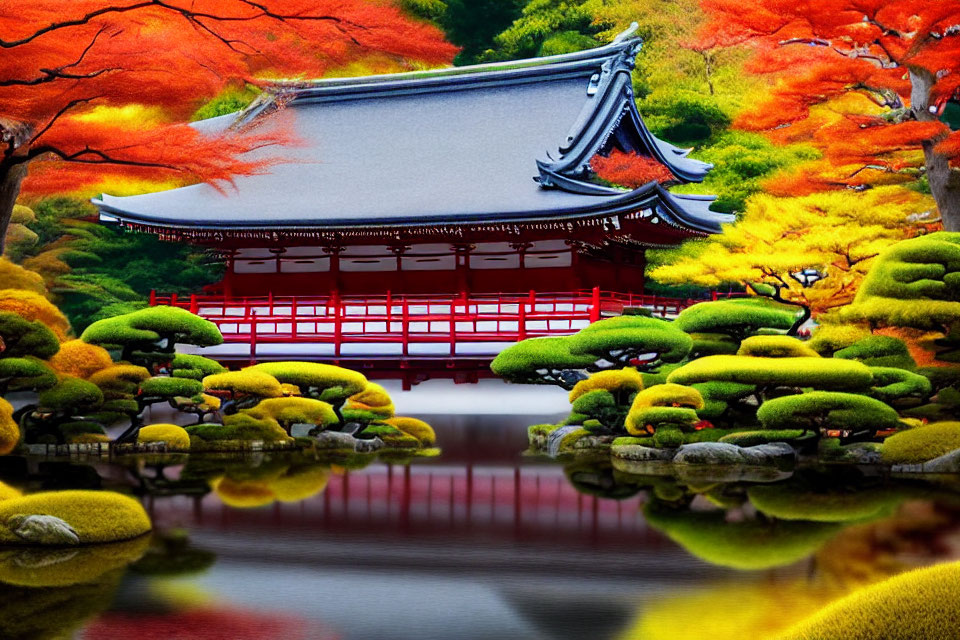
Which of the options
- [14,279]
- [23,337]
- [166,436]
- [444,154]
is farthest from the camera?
[444,154]

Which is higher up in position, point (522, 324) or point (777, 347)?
point (522, 324)

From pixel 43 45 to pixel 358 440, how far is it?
7672 mm

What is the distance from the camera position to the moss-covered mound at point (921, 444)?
547 inches

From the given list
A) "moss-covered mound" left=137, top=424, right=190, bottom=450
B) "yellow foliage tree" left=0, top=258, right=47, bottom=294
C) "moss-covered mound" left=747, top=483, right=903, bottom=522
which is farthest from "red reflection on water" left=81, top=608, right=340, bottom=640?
"yellow foliage tree" left=0, top=258, right=47, bottom=294

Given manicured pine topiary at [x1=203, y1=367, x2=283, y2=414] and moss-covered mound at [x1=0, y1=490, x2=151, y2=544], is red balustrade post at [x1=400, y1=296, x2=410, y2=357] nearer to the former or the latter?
manicured pine topiary at [x1=203, y1=367, x2=283, y2=414]

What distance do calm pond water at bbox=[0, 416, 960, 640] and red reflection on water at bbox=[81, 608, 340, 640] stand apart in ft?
0.07

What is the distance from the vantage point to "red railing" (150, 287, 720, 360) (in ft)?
68.2

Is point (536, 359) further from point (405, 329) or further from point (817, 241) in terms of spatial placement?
point (817, 241)

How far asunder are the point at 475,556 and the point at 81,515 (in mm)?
3728

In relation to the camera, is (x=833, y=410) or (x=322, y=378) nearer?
(x=833, y=410)

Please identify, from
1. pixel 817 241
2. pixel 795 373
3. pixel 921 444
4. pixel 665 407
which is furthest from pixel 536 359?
pixel 817 241

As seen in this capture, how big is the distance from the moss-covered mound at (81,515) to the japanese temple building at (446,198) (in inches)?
467

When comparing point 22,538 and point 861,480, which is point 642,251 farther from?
point 22,538

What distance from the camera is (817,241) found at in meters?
18.9
